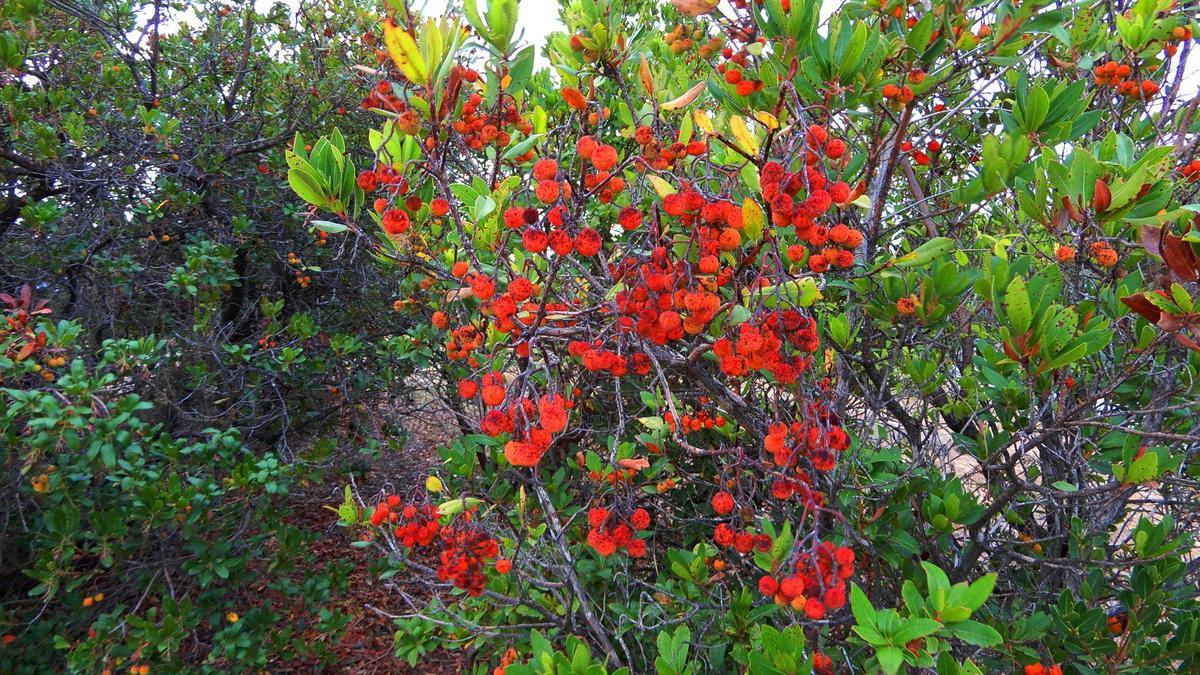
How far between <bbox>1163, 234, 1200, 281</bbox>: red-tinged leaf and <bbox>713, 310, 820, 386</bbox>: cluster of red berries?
2.66 ft

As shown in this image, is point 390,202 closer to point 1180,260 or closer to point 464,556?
point 464,556

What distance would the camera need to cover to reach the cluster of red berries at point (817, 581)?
1107 millimetres

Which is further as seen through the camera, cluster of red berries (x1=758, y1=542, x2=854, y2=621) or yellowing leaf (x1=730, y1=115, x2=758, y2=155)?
yellowing leaf (x1=730, y1=115, x2=758, y2=155)

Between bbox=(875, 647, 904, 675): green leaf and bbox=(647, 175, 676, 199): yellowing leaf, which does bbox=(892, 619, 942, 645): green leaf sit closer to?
bbox=(875, 647, 904, 675): green leaf

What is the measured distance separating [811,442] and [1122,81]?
228cm

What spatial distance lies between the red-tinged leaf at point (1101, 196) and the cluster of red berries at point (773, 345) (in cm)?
83

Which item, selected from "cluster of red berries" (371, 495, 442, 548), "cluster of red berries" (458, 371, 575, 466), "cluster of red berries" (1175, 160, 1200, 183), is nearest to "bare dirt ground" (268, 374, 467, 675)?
"cluster of red berries" (371, 495, 442, 548)

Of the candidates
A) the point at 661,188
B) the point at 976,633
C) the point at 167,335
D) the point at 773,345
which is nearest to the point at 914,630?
the point at 976,633

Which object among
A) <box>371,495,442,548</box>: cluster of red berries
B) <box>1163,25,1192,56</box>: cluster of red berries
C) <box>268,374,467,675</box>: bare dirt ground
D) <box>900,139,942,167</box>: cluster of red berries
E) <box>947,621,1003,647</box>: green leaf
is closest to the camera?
<box>947,621,1003,647</box>: green leaf

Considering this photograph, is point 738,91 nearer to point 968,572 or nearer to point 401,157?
point 401,157

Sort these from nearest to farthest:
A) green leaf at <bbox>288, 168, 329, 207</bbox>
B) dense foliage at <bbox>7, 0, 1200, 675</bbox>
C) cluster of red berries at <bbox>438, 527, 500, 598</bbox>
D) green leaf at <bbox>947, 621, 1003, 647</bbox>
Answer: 1. green leaf at <bbox>947, 621, 1003, 647</bbox>
2. dense foliage at <bbox>7, 0, 1200, 675</bbox>
3. green leaf at <bbox>288, 168, 329, 207</bbox>
4. cluster of red berries at <bbox>438, 527, 500, 598</bbox>

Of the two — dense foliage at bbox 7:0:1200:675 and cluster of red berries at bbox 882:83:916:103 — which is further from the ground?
cluster of red berries at bbox 882:83:916:103

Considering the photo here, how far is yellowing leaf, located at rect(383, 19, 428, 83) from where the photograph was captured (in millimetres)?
1275

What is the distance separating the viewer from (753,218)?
1363 millimetres
